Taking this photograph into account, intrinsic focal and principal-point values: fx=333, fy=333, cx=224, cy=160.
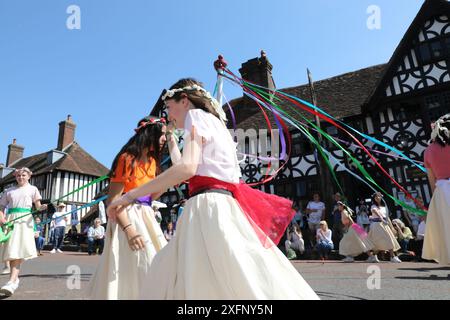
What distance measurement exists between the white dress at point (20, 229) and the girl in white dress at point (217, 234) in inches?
132

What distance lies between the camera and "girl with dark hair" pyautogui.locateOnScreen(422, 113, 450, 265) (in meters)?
4.10

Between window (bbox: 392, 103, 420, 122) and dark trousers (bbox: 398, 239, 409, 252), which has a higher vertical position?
window (bbox: 392, 103, 420, 122)

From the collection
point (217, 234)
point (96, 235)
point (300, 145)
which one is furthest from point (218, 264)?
point (300, 145)

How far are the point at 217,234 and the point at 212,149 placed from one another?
1.55 ft

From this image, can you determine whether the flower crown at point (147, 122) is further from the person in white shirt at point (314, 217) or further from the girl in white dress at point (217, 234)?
the person in white shirt at point (314, 217)

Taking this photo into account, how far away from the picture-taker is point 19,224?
183 inches

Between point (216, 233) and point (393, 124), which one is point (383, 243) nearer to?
point (393, 124)

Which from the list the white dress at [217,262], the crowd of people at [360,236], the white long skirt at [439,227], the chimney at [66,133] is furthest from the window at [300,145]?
the chimney at [66,133]

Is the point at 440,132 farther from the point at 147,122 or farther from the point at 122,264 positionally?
the point at 122,264

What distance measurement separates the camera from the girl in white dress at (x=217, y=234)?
1499 mm

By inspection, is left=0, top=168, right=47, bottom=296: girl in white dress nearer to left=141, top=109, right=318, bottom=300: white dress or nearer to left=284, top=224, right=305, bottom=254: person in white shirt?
left=141, top=109, right=318, bottom=300: white dress

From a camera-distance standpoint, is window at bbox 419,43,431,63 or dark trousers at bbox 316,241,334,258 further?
window at bbox 419,43,431,63

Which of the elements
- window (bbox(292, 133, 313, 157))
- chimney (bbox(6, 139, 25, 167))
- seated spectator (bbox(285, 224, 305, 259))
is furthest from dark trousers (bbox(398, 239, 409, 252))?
chimney (bbox(6, 139, 25, 167))

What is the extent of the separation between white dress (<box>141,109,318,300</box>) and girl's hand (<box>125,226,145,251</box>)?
70 centimetres
